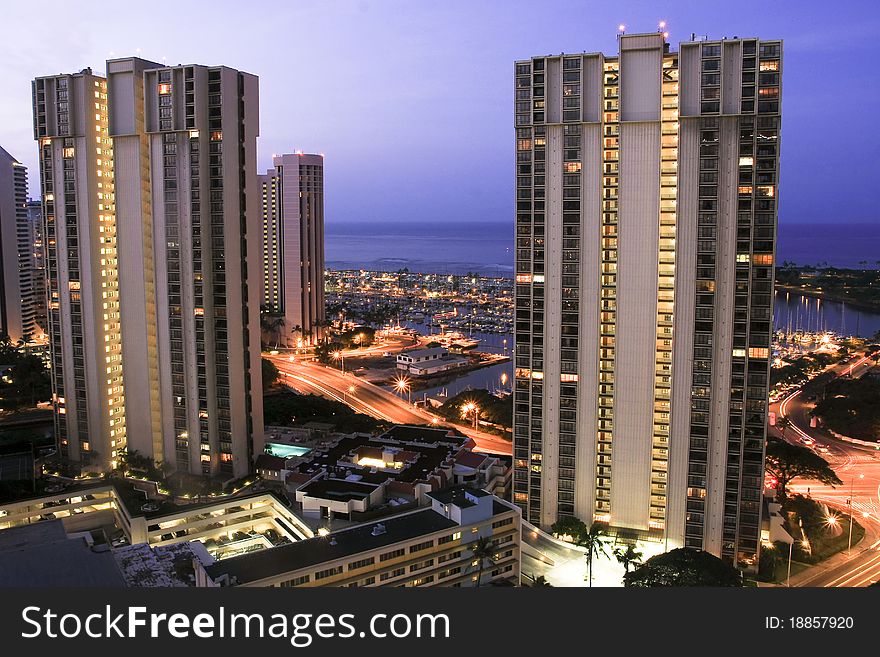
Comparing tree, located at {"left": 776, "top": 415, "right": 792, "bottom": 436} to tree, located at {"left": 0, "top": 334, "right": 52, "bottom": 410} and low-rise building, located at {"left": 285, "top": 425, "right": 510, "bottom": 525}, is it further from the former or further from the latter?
tree, located at {"left": 0, "top": 334, "right": 52, "bottom": 410}

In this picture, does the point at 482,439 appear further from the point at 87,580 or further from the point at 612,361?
the point at 87,580

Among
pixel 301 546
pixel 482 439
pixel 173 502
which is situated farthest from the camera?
pixel 482 439

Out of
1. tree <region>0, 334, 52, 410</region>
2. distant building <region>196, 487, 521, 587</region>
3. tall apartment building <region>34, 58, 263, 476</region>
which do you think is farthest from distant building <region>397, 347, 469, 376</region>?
distant building <region>196, 487, 521, 587</region>

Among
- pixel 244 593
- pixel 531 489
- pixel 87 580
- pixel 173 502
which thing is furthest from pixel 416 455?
pixel 244 593

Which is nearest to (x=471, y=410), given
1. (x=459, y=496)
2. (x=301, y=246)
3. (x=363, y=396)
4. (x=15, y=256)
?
(x=363, y=396)

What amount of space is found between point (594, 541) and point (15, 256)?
41.1m

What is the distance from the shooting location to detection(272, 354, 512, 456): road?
1093 inches

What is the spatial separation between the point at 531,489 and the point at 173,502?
9.75 metres

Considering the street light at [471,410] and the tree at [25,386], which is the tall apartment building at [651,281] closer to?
the street light at [471,410]

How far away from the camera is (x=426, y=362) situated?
4169cm

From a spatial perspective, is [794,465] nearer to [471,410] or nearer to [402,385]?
[471,410]

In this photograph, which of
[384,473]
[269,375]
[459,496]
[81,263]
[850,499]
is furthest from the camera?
[269,375]

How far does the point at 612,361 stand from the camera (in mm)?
16609

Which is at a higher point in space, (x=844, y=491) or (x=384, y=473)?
(x=384, y=473)
